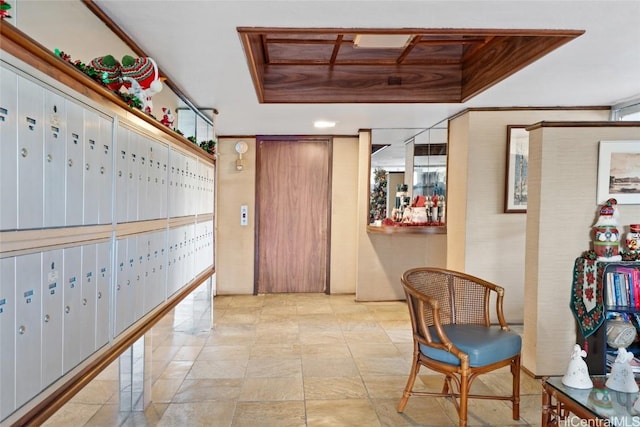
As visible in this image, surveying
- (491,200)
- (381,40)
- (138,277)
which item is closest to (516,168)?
(491,200)

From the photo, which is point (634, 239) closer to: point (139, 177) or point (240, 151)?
point (139, 177)

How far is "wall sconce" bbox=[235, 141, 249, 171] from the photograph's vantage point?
5637 mm

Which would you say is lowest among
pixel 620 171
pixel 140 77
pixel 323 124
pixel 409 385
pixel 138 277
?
pixel 409 385

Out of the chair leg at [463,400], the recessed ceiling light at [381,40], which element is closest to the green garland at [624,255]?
the chair leg at [463,400]

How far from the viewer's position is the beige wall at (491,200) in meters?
4.07

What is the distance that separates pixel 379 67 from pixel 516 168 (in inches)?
67.9

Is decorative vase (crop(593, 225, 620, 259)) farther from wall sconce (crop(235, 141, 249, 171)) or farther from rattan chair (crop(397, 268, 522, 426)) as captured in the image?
wall sconce (crop(235, 141, 249, 171))

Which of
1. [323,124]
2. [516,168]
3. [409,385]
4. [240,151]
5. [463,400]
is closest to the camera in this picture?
[463,400]

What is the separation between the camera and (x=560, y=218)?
294 centimetres

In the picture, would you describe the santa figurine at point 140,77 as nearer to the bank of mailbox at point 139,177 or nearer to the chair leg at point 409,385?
the bank of mailbox at point 139,177

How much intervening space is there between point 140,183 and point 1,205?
1.02 meters

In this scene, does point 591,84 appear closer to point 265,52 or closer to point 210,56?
point 265,52

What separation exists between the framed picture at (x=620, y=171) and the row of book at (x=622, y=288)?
53 centimetres

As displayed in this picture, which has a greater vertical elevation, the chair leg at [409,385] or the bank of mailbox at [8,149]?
the bank of mailbox at [8,149]
